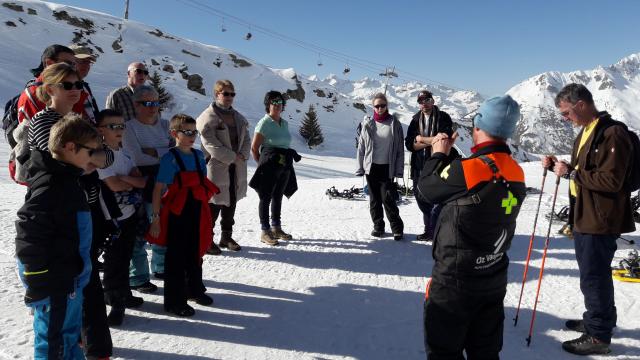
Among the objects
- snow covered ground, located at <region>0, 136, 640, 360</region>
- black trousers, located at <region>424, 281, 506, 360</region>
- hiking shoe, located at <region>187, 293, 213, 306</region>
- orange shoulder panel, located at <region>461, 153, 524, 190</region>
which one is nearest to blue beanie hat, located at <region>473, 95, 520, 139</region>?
orange shoulder panel, located at <region>461, 153, 524, 190</region>

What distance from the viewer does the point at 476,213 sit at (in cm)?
223

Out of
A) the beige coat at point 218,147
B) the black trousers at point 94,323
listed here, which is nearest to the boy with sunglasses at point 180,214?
the black trousers at point 94,323

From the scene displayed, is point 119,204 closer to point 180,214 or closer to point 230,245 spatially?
point 180,214

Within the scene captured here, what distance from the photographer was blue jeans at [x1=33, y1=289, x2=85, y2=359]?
2.22m

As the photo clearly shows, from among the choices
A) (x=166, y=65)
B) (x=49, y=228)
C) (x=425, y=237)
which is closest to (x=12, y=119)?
(x=49, y=228)

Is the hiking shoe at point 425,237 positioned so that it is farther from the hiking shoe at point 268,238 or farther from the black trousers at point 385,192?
the hiking shoe at point 268,238

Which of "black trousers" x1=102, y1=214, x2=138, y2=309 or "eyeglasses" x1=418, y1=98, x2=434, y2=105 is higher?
"eyeglasses" x1=418, y1=98, x2=434, y2=105

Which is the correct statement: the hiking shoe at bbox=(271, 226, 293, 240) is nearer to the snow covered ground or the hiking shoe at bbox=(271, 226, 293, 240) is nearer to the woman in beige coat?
the snow covered ground

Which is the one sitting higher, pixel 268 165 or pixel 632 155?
pixel 632 155

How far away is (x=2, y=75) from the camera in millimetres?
28625

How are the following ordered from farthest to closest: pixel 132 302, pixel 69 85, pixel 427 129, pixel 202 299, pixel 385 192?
1. pixel 385 192
2. pixel 427 129
3. pixel 202 299
4. pixel 132 302
5. pixel 69 85

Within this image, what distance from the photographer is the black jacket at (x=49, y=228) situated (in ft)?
7.01

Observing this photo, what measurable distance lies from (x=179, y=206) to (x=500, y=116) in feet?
8.44

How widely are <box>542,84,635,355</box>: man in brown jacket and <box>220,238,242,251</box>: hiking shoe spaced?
12.3 feet
